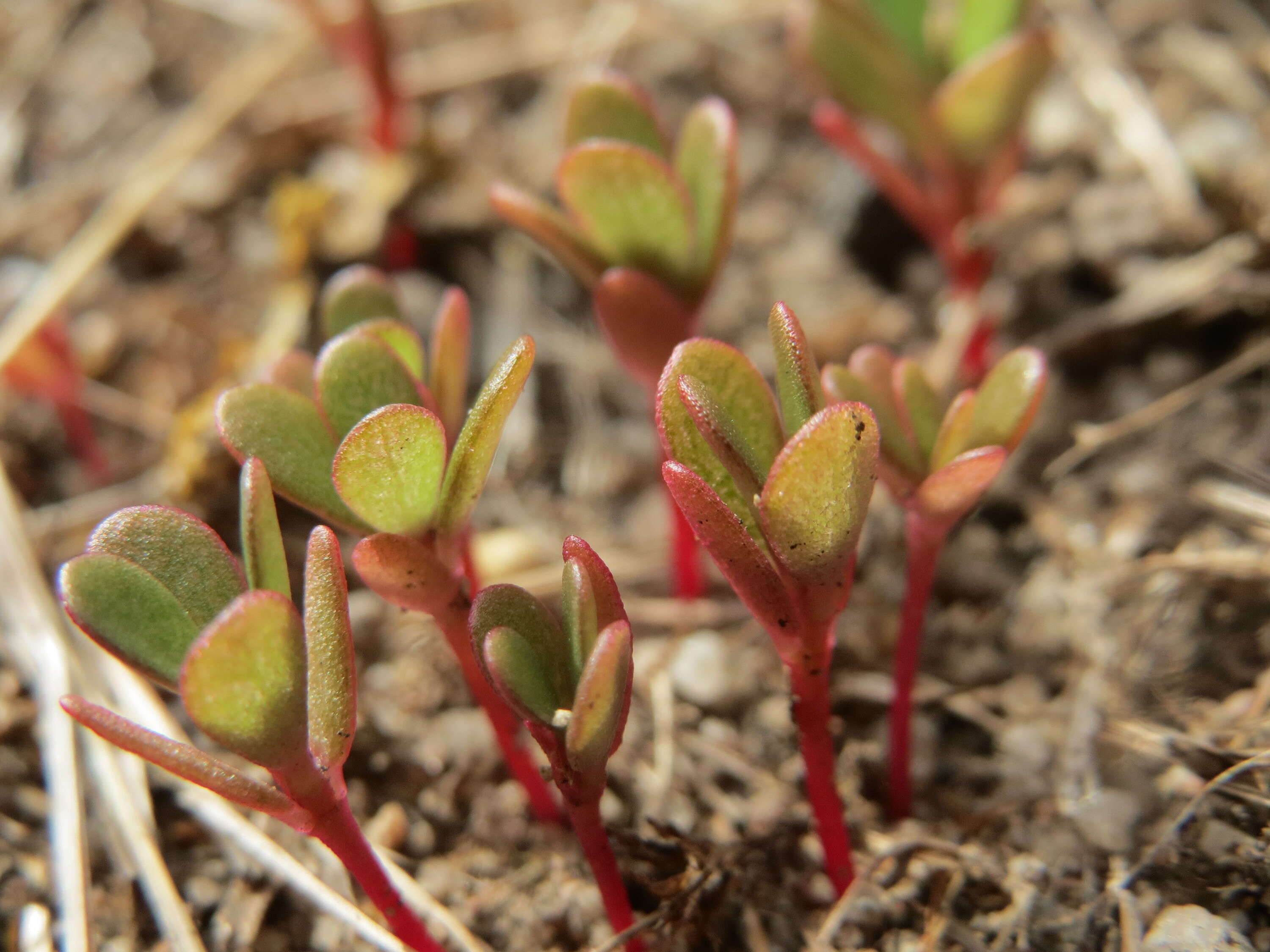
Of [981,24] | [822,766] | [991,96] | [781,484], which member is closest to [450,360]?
[781,484]

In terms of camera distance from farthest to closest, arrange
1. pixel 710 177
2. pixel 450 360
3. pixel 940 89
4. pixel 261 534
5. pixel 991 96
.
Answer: pixel 940 89 < pixel 991 96 < pixel 710 177 < pixel 450 360 < pixel 261 534

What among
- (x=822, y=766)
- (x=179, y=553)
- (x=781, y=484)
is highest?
(x=179, y=553)

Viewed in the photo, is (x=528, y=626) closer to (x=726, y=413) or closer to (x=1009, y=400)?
(x=726, y=413)

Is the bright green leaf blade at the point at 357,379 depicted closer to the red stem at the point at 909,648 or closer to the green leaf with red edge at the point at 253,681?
the green leaf with red edge at the point at 253,681

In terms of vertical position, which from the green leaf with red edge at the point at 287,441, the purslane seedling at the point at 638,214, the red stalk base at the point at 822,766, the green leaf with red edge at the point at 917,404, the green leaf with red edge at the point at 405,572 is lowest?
the red stalk base at the point at 822,766

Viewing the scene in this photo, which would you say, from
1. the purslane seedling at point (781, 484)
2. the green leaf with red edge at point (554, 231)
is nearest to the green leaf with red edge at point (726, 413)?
the purslane seedling at point (781, 484)

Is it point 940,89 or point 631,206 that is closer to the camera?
point 631,206

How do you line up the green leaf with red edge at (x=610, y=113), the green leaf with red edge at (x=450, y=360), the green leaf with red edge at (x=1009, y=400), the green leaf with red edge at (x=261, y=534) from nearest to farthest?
the green leaf with red edge at (x=261, y=534)
the green leaf with red edge at (x=1009, y=400)
the green leaf with red edge at (x=450, y=360)
the green leaf with red edge at (x=610, y=113)
